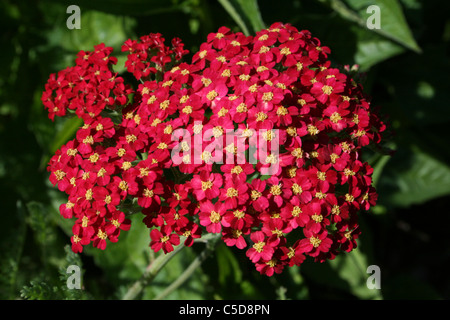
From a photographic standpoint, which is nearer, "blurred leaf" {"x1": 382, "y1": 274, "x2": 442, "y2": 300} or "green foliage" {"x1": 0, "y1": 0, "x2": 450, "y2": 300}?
"green foliage" {"x1": 0, "y1": 0, "x2": 450, "y2": 300}

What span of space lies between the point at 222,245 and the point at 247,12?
135 cm

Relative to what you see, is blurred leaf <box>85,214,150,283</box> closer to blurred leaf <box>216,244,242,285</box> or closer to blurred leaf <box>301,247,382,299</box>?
blurred leaf <box>216,244,242,285</box>

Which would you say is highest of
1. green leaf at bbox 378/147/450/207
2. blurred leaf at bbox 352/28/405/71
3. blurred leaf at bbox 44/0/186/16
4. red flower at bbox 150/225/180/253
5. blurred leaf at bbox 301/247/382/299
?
blurred leaf at bbox 44/0/186/16

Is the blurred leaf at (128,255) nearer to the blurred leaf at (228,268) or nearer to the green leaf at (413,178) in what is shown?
the blurred leaf at (228,268)

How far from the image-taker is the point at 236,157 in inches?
78.5

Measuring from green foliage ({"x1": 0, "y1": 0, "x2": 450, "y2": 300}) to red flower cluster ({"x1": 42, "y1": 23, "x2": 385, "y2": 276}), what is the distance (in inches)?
20.5

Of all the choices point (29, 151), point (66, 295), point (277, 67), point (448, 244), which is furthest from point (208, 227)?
point (448, 244)

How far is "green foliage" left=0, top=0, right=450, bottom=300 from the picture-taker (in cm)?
305

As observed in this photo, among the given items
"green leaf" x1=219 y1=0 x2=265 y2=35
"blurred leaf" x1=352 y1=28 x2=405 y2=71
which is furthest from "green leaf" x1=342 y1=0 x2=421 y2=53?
"green leaf" x1=219 y1=0 x2=265 y2=35

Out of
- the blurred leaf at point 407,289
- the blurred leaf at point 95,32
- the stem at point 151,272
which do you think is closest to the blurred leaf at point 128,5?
the blurred leaf at point 95,32

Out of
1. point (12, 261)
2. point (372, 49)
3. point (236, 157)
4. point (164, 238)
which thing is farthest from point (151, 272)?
point (372, 49)

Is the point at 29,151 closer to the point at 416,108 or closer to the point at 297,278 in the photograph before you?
the point at 297,278

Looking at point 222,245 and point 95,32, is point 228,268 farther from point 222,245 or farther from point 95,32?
point 95,32
